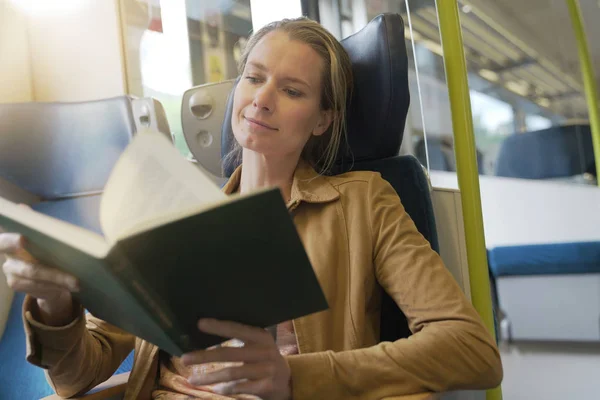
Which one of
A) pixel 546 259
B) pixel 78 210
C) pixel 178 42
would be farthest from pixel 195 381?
pixel 178 42

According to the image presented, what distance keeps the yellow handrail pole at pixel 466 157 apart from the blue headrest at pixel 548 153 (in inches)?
27.3

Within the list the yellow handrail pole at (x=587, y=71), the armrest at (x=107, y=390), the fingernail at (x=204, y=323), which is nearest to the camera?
the fingernail at (x=204, y=323)

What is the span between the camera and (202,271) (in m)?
0.58

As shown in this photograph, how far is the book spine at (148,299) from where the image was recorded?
53 centimetres

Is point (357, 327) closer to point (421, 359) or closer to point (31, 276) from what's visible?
point (421, 359)

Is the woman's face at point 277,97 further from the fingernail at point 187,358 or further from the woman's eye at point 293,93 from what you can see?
the fingernail at point 187,358

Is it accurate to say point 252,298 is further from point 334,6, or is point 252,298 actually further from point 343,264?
point 334,6

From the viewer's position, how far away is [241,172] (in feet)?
4.20

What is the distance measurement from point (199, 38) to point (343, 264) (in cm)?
163

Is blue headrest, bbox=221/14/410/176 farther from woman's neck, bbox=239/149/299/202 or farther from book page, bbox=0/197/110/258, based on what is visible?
book page, bbox=0/197/110/258

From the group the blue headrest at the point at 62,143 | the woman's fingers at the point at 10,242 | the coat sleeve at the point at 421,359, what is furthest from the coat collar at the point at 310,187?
the blue headrest at the point at 62,143

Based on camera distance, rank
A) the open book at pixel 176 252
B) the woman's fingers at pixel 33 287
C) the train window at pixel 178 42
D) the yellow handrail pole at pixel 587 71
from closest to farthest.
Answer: the open book at pixel 176 252 < the woman's fingers at pixel 33 287 < the yellow handrail pole at pixel 587 71 < the train window at pixel 178 42

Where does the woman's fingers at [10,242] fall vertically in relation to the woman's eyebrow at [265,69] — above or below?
below

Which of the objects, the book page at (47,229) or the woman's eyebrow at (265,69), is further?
the woman's eyebrow at (265,69)
